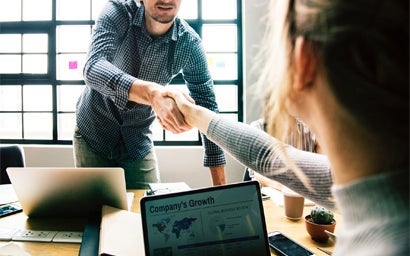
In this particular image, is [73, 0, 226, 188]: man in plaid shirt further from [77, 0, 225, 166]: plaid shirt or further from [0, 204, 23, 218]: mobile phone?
[0, 204, 23, 218]: mobile phone

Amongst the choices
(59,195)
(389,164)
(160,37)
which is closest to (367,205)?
(389,164)

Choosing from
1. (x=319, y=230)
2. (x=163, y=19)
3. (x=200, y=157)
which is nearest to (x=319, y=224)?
(x=319, y=230)

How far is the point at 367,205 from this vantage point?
42cm

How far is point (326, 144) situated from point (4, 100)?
15.1ft

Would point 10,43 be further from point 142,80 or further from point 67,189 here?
point 67,189

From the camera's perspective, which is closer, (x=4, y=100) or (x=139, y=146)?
(x=139, y=146)

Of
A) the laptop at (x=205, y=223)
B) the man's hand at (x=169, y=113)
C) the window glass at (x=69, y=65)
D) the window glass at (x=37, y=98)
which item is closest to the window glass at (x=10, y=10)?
the window glass at (x=69, y=65)

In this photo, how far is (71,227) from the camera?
45.3 inches

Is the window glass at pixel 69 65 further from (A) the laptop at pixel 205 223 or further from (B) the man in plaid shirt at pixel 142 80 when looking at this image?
(A) the laptop at pixel 205 223

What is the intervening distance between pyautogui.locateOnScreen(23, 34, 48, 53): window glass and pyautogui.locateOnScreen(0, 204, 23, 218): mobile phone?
10.5 feet

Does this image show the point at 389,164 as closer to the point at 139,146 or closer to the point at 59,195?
the point at 59,195

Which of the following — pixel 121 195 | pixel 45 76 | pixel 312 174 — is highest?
pixel 45 76

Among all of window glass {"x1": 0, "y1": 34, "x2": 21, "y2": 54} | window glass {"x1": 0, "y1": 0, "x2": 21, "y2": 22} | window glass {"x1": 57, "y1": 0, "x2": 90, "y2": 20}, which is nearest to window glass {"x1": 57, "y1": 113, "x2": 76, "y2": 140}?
window glass {"x1": 0, "y1": 34, "x2": 21, "y2": 54}

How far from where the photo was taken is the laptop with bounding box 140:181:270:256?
806 mm
